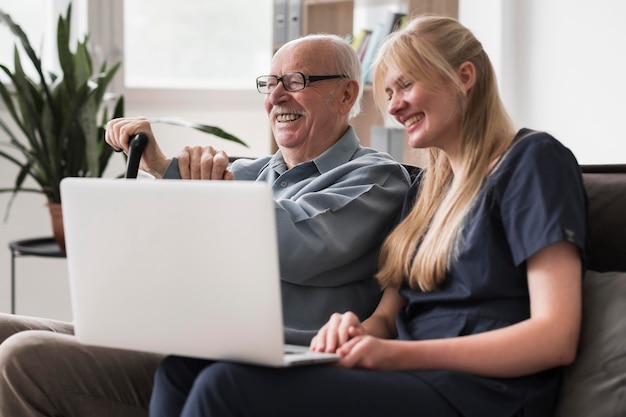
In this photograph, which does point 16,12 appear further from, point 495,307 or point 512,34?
point 495,307

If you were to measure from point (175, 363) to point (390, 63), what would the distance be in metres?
0.68

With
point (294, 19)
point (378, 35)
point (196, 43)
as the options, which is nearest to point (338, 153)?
point (378, 35)

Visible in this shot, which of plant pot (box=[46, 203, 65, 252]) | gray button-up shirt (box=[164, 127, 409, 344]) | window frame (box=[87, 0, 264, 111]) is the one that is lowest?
plant pot (box=[46, 203, 65, 252])

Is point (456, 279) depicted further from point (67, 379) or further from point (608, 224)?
point (67, 379)

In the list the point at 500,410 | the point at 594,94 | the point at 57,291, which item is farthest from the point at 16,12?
the point at 500,410

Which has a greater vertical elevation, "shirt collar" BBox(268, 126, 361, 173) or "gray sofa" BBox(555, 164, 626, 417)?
"shirt collar" BBox(268, 126, 361, 173)

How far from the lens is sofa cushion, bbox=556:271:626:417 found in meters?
1.52

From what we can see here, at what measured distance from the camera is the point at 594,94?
3699 millimetres

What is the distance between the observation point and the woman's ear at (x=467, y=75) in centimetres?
172

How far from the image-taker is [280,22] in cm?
446

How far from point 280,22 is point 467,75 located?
284 cm

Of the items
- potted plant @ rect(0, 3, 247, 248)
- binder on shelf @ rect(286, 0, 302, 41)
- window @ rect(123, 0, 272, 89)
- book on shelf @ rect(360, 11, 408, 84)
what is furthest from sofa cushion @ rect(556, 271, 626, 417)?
window @ rect(123, 0, 272, 89)

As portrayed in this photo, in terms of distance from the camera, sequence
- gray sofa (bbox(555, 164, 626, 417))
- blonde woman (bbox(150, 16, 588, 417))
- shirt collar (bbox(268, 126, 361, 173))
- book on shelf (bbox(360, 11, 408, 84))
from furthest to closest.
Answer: book on shelf (bbox(360, 11, 408, 84))
shirt collar (bbox(268, 126, 361, 173))
gray sofa (bbox(555, 164, 626, 417))
blonde woman (bbox(150, 16, 588, 417))

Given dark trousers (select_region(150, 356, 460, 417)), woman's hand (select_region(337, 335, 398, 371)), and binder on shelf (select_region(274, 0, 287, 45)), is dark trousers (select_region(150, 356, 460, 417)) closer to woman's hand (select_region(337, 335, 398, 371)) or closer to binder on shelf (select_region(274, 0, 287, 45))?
woman's hand (select_region(337, 335, 398, 371))
